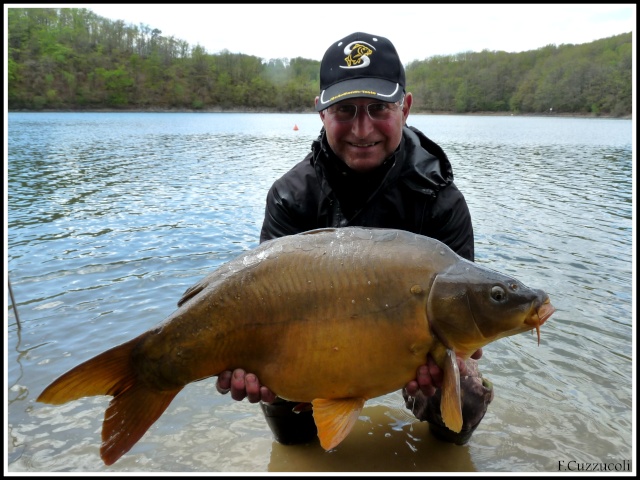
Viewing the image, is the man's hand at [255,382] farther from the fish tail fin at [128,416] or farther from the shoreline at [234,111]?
the shoreline at [234,111]

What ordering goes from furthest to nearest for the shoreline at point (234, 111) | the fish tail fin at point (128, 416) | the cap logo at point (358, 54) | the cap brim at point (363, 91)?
the shoreline at point (234, 111)
the cap logo at point (358, 54)
the cap brim at point (363, 91)
the fish tail fin at point (128, 416)

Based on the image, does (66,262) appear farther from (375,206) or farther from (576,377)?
(576,377)

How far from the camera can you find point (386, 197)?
3170 mm

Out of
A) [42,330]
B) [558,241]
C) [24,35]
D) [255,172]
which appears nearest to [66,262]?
[42,330]

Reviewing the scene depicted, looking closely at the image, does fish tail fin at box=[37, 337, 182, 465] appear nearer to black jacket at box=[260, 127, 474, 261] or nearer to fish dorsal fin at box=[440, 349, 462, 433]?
fish dorsal fin at box=[440, 349, 462, 433]

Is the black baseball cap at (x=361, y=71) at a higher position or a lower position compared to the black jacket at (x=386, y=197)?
higher

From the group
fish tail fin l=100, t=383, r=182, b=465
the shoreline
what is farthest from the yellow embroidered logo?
the shoreline

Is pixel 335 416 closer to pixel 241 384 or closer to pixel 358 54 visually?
pixel 241 384

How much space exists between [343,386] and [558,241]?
318 inches

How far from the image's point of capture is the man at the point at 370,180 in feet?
9.98

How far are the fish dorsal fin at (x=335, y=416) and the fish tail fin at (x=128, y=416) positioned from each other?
600 millimetres

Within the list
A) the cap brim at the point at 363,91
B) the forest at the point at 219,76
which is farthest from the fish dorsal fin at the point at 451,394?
the forest at the point at 219,76

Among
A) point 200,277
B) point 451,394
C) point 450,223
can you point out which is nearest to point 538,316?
point 451,394

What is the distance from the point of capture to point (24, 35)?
84.9m
